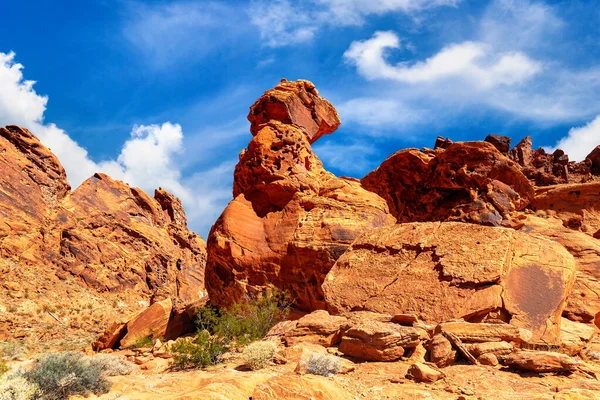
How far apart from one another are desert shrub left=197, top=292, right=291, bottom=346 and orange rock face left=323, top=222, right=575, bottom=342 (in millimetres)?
2219

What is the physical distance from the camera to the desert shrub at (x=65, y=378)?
7.29 metres

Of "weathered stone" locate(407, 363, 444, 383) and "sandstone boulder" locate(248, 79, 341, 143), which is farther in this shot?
"sandstone boulder" locate(248, 79, 341, 143)

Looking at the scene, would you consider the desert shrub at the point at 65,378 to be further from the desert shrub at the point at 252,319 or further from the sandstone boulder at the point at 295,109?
the sandstone boulder at the point at 295,109

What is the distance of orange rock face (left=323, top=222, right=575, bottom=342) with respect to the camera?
10.6m

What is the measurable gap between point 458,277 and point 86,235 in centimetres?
4042

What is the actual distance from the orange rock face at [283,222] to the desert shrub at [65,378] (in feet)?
25.7

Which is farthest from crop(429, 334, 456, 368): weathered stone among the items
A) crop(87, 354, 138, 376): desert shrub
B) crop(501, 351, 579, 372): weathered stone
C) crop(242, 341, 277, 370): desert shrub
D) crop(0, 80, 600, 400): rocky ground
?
crop(87, 354, 138, 376): desert shrub

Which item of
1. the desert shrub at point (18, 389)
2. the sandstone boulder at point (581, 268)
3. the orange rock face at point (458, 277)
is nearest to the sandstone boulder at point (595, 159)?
the sandstone boulder at point (581, 268)

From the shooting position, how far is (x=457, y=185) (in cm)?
2264

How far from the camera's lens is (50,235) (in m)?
41.7

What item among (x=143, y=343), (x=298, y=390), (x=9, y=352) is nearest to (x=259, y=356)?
(x=298, y=390)

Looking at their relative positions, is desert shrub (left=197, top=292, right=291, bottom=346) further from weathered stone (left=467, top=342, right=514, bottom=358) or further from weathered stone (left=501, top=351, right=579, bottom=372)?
weathered stone (left=501, top=351, right=579, bottom=372)

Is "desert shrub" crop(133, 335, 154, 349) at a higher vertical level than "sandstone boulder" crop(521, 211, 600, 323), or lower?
lower

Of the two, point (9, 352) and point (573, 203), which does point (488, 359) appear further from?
point (573, 203)
